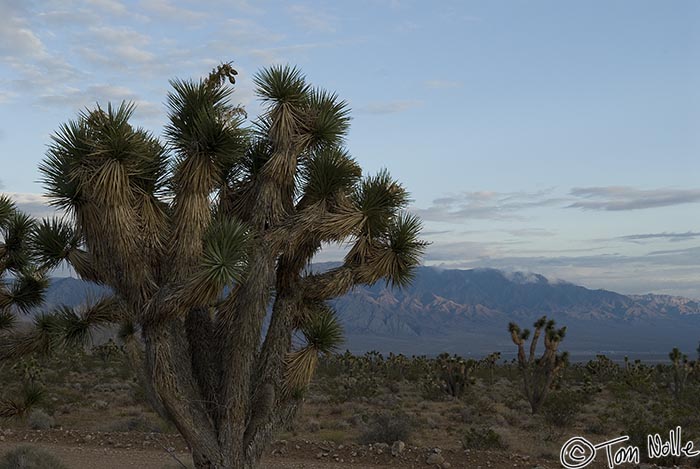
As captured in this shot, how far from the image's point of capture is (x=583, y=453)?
48.5 feet

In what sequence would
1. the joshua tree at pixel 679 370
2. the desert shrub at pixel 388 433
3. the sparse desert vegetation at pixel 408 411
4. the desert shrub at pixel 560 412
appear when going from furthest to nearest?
1. the joshua tree at pixel 679 370
2. the desert shrub at pixel 560 412
3. the desert shrub at pixel 388 433
4. the sparse desert vegetation at pixel 408 411

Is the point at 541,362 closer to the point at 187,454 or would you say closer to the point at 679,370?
the point at 679,370

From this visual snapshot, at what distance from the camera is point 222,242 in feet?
28.3

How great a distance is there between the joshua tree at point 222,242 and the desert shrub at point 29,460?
365 centimetres

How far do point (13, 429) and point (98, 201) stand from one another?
11.6 m

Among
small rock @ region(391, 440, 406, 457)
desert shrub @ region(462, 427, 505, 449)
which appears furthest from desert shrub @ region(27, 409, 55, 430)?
desert shrub @ region(462, 427, 505, 449)

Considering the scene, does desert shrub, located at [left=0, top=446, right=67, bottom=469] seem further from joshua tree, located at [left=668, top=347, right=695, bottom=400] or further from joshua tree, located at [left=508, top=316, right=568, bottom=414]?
joshua tree, located at [left=668, top=347, right=695, bottom=400]

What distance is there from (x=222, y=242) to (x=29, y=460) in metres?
7.04

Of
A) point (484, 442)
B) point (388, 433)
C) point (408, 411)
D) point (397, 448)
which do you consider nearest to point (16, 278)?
point (397, 448)

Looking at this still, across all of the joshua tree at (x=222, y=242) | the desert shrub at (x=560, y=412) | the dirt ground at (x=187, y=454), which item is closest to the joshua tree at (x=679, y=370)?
the desert shrub at (x=560, y=412)

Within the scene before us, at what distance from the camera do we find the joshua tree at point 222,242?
9.05m

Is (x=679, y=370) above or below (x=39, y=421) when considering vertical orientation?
below

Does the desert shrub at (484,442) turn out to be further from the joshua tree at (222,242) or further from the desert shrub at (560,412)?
the joshua tree at (222,242)

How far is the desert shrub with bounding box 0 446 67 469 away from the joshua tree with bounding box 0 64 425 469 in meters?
3.65
